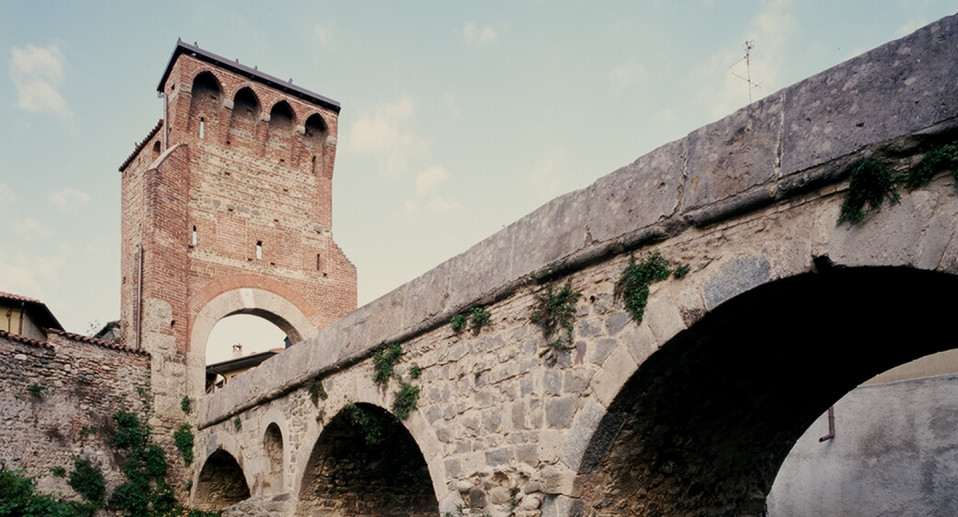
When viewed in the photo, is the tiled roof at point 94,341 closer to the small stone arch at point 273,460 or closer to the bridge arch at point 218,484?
the bridge arch at point 218,484

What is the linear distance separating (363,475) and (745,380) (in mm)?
5498

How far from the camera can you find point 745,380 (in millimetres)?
5070

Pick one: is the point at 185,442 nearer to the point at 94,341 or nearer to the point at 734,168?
the point at 94,341

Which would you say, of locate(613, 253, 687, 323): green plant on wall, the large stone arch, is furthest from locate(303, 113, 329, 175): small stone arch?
locate(613, 253, 687, 323): green plant on wall

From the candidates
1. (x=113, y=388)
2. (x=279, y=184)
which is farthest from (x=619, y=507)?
(x=279, y=184)

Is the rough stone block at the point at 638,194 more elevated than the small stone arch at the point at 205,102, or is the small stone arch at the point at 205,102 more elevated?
the small stone arch at the point at 205,102

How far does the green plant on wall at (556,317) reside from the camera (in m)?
5.13

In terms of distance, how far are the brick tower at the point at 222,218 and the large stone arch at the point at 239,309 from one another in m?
0.02

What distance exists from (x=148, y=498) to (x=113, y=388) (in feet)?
6.61

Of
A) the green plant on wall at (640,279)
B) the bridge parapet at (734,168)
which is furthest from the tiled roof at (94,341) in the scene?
the green plant on wall at (640,279)

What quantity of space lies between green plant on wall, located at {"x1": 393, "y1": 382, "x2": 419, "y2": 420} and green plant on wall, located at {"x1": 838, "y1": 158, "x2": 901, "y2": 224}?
4.06 m

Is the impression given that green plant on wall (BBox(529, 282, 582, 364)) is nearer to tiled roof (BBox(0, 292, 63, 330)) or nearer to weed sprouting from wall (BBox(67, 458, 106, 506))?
weed sprouting from wall (BBox(67, 458, 106, 506))

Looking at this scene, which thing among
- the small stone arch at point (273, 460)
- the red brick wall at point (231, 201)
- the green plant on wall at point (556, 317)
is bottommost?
the small stone arch at point (273, 460)

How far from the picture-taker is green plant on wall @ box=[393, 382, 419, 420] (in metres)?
6.73
